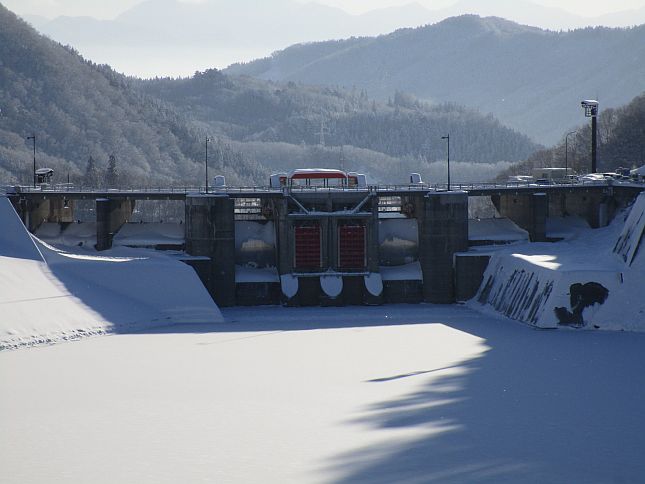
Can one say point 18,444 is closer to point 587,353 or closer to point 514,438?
point 514,438

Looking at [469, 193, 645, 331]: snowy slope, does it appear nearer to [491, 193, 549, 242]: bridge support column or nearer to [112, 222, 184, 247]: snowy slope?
[491, 193, 549, 242]: bridge support column

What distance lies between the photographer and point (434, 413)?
174ft

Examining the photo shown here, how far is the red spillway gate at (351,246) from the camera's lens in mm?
97438

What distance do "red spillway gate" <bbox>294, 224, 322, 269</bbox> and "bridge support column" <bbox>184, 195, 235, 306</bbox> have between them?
5.51 meters

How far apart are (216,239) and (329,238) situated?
9276 mm

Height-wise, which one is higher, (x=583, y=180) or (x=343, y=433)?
(x=583, y=180)

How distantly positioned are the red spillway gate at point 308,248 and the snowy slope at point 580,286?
14293 mm

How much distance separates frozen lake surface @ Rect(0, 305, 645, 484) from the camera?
44312 millimetres

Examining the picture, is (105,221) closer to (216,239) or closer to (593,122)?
(216,239)

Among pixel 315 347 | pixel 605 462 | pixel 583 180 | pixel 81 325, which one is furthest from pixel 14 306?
pixel 583 180

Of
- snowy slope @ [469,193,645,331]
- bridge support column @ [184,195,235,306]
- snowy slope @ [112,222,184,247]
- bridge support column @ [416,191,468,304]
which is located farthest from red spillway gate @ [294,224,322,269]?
snowy slope @ [469,193,645,331]

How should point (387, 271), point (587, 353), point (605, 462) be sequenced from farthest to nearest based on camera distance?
point (387, 271)
point (587, 353)
point (605, 462)

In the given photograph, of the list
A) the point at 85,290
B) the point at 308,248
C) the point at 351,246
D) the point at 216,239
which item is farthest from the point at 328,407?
the point at 351,246

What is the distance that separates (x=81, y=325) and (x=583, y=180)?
50362mm
